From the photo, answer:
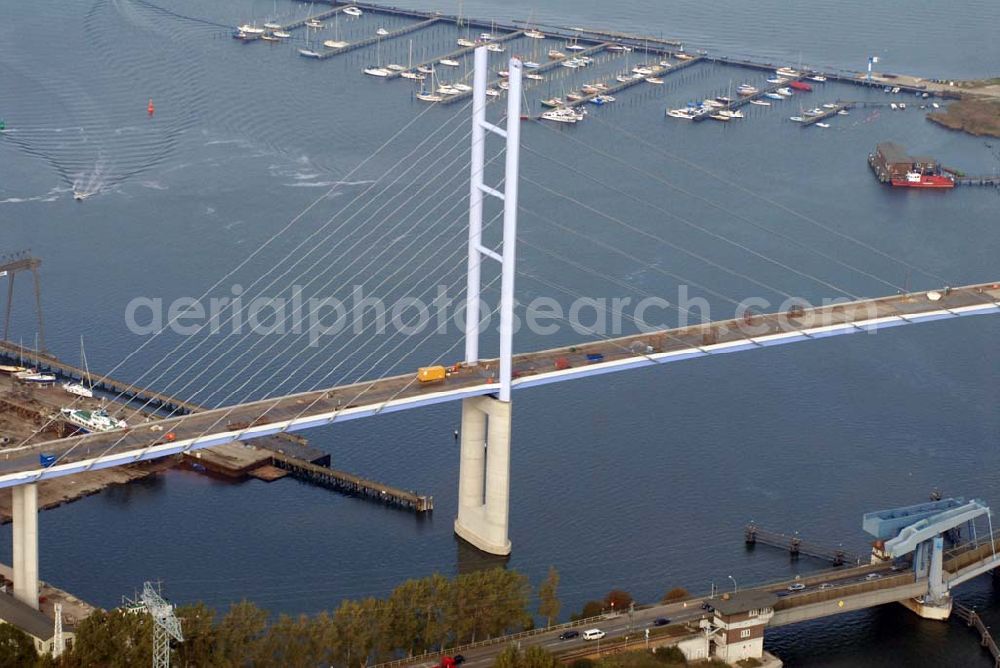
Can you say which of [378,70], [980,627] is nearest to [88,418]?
[980,627]

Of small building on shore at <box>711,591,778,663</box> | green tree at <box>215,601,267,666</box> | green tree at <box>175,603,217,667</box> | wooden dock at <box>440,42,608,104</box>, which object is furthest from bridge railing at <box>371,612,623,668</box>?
wooden dock at <box>440,42,608,104</box>

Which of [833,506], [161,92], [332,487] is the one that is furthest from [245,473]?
[161,92]

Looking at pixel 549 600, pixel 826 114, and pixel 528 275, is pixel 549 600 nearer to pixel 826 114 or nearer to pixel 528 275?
pixel 528 275

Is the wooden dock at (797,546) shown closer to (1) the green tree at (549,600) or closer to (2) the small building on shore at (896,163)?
(1) the green tree at (549,600)

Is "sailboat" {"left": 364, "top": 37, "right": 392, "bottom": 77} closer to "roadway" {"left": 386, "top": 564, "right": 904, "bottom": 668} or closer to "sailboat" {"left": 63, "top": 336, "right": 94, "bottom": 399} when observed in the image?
"sailboat" {"left": 63, "top": 336, "right": 94, "bottom": 399}

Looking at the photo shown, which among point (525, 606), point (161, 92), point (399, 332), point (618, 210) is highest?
point (161, 92)

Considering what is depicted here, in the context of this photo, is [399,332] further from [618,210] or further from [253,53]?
[253,53]
